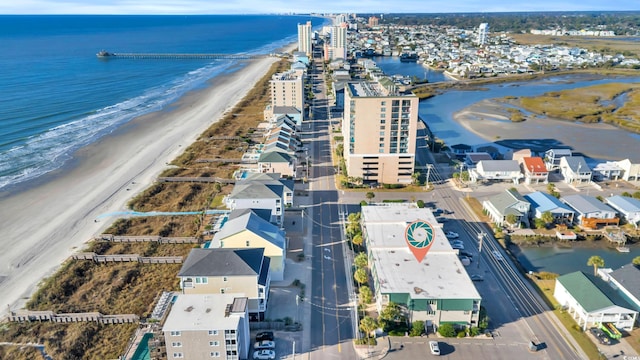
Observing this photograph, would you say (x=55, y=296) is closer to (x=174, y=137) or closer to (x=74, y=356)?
(x=74, y=356)

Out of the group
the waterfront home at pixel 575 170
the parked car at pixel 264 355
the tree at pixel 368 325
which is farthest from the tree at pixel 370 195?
the parked car at pixel 264 355

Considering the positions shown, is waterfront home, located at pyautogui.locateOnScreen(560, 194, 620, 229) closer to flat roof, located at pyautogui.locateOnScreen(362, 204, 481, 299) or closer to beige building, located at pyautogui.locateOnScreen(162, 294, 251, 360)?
flat roof, located at pyautogui.locateOnScreen(362, 204, 481, 299)

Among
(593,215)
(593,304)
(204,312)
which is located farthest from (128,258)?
(593,215)

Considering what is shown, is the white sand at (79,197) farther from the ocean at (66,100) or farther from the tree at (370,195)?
the tree at (370,195)

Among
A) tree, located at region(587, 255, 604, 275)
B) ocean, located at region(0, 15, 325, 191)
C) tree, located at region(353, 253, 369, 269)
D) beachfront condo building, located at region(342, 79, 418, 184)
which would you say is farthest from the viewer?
ocean, located at region(0, 15, 325, 191)

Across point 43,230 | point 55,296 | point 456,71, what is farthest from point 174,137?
point 456,71

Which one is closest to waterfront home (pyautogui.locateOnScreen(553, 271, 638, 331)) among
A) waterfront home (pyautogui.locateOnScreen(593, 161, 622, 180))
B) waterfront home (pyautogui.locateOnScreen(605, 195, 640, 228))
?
waterfront home (pyautogui.locateOnScreen(605, 195, 640, 228))
